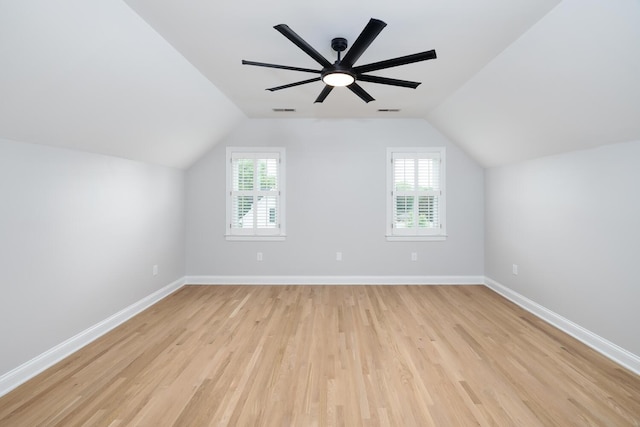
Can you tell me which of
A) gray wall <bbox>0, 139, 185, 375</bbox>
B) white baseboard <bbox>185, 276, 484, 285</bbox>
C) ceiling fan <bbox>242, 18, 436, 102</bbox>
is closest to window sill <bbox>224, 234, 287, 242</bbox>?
white baseboard <bbox>185, 276, 484, 285</bbox>

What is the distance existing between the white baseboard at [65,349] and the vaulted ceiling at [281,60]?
174cm

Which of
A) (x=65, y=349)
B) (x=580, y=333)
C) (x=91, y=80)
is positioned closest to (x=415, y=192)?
(x=580, y=333)

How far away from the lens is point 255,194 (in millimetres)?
4812

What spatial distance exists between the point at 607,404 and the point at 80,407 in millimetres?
3473

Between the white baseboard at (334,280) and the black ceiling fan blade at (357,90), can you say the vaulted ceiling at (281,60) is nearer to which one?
the black ceiling fan blade at (357,90)

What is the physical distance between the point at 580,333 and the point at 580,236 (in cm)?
95

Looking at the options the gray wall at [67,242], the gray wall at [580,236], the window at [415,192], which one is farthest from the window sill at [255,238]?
the gray wall at [580,236]

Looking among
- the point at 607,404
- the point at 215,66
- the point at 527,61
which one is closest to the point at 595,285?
the point at 607,404

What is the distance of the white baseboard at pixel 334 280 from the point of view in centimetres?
477

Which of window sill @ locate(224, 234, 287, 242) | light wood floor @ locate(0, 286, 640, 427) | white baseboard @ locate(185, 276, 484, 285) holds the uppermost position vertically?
window sill @ locate(224, 234, 287, 242)

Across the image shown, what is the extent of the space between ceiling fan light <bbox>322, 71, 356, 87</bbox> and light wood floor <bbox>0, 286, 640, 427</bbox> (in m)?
2.29

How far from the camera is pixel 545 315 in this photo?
3.36 metres

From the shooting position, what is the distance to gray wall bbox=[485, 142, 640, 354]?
247 cm

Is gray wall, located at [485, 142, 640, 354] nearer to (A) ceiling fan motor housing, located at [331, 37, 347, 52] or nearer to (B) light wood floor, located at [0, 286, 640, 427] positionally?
(B) light wood floor, located at [0, 286, 640, 427]
